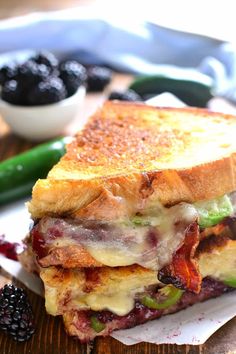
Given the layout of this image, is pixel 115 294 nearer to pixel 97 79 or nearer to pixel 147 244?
pixel 147 244

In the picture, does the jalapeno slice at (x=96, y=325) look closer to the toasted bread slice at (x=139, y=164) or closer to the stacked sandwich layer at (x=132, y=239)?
the stacked sandwich layer at (x=132, y=239)

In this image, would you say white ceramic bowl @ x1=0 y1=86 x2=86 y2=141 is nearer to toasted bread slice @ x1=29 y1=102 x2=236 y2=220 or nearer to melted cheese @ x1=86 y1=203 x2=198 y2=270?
toasted bread slice @ x1=29 y1=102 x2=236 y2=220

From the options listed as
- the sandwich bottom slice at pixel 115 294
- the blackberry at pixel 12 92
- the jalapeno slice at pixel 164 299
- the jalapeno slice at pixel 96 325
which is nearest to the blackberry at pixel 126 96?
the blackberry at pixel 12 92

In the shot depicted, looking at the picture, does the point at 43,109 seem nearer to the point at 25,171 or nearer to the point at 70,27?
the point at 25,171

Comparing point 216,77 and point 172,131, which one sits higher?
point 172,131

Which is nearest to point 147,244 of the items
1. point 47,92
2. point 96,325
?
point 96,325

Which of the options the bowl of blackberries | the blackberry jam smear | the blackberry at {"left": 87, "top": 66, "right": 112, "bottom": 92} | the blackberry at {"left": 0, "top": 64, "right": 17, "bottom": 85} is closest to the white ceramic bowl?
the bowl of blackberries

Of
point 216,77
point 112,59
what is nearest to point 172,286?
point 216,77
